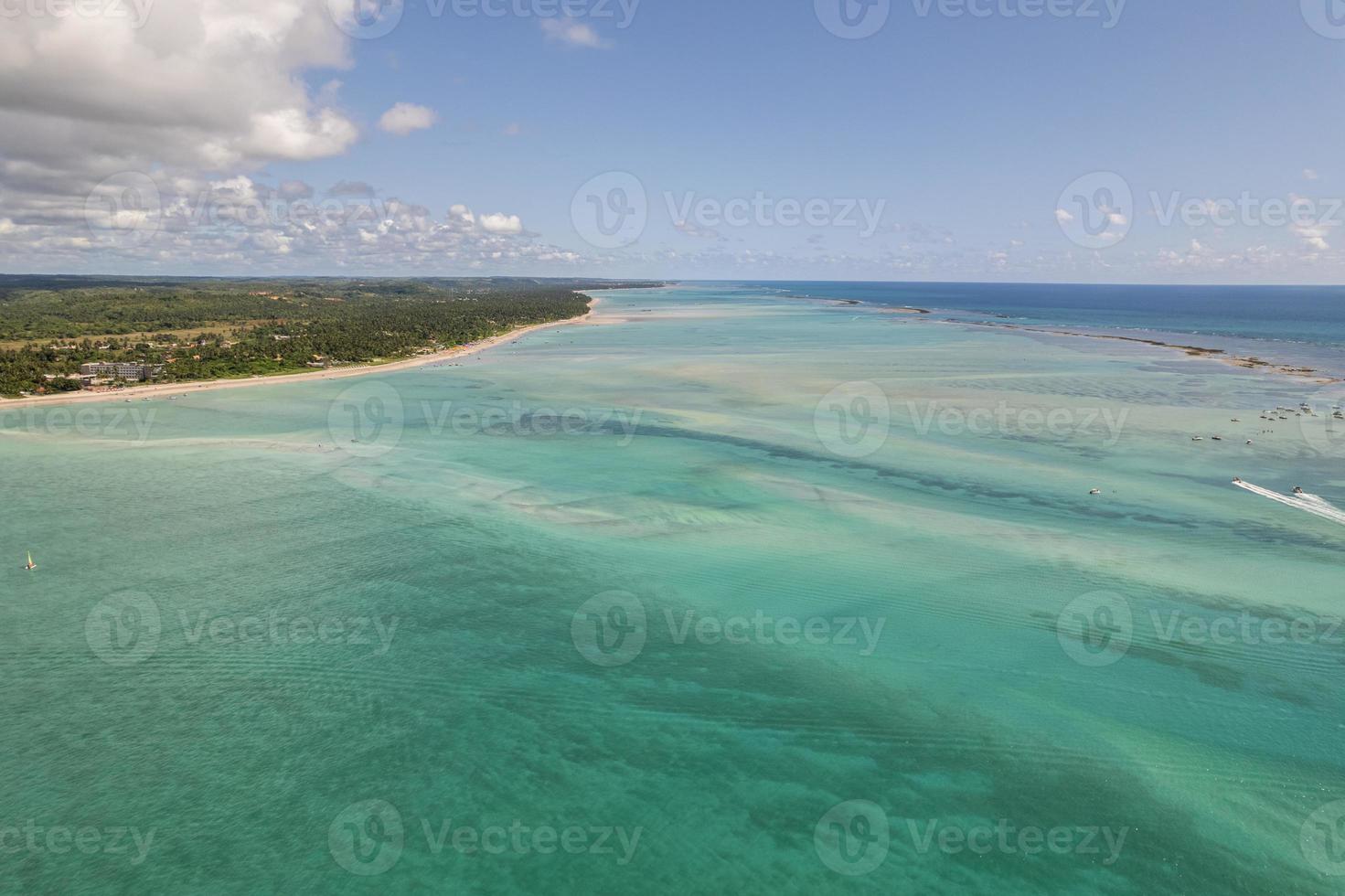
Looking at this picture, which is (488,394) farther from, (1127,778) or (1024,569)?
(1127,778)

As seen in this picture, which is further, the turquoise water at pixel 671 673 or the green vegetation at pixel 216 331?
the green vegetation at pixel 216 331

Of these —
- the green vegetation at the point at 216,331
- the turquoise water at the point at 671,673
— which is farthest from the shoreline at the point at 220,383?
the turquoise water at the point at 671,673

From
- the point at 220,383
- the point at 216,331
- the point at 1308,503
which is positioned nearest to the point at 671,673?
the point at 1308,503

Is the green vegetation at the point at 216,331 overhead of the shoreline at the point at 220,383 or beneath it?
overhead

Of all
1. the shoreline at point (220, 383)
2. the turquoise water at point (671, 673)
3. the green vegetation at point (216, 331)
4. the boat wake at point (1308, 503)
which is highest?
the green vegetation at point (216, 331)

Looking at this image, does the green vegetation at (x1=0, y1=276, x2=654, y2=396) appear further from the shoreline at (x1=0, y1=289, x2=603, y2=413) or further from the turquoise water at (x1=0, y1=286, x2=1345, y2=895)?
the turquoise water at (x1=0, y1=286, x2=1345, y2=895)

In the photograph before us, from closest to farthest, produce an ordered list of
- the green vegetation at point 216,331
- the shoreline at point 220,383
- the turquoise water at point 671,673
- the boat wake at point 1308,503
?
the turquoise water at point 671,673 → the boat wake at point 1308,503 → the shoreline at point 220,383 → the green vegetation at point 216,331

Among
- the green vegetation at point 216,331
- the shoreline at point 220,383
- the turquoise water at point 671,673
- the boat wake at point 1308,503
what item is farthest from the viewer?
the green vegetation at point 216,331

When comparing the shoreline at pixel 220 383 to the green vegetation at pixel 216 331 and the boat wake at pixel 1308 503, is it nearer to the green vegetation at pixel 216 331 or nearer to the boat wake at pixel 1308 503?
the green vegetation at pixel 216 331
